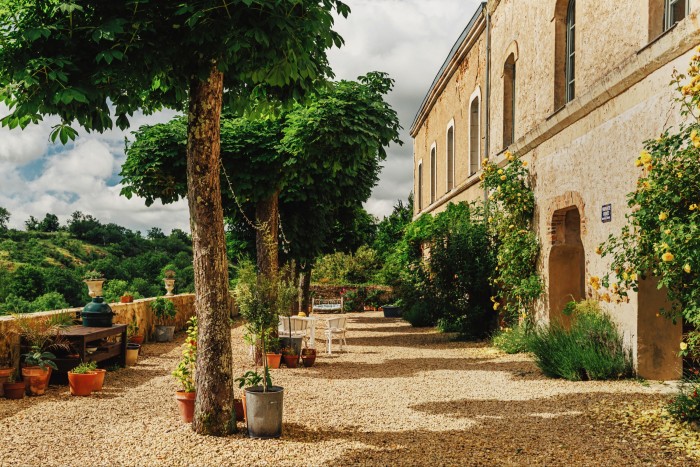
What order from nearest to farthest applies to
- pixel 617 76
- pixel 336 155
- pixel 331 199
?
1. pixel 617 76
2. pixel 336 155
3. pixel 331 199

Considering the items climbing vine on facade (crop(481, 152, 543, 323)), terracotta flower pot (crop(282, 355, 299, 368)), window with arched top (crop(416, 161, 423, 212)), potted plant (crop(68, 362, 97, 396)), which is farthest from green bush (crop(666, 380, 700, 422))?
window with arched top (crop(416, 161, 423, 212))

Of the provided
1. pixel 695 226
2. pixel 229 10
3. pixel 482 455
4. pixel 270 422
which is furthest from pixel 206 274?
pixel 695 226

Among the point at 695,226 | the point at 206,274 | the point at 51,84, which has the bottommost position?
the point at 206,274

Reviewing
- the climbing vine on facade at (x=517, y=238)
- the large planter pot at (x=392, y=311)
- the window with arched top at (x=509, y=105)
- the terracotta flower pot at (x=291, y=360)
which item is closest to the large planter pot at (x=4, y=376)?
the terracotta flower pot at (x=291, y=360)

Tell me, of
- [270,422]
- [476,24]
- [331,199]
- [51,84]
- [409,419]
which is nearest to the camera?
[51,84]

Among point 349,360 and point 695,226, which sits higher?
point 695,226

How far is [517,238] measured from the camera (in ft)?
36.7

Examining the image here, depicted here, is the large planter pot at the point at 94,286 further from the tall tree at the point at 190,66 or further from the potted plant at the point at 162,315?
the tall tree at the point at 190,66

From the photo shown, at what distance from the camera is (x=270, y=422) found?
17.6 feet

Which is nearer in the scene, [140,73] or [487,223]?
[140,73]

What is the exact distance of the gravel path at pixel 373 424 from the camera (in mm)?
4844

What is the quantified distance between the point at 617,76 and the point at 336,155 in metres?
4.76

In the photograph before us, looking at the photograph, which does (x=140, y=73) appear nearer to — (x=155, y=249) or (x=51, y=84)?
(x=51, y=84)

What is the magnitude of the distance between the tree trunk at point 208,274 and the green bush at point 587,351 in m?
4.55
